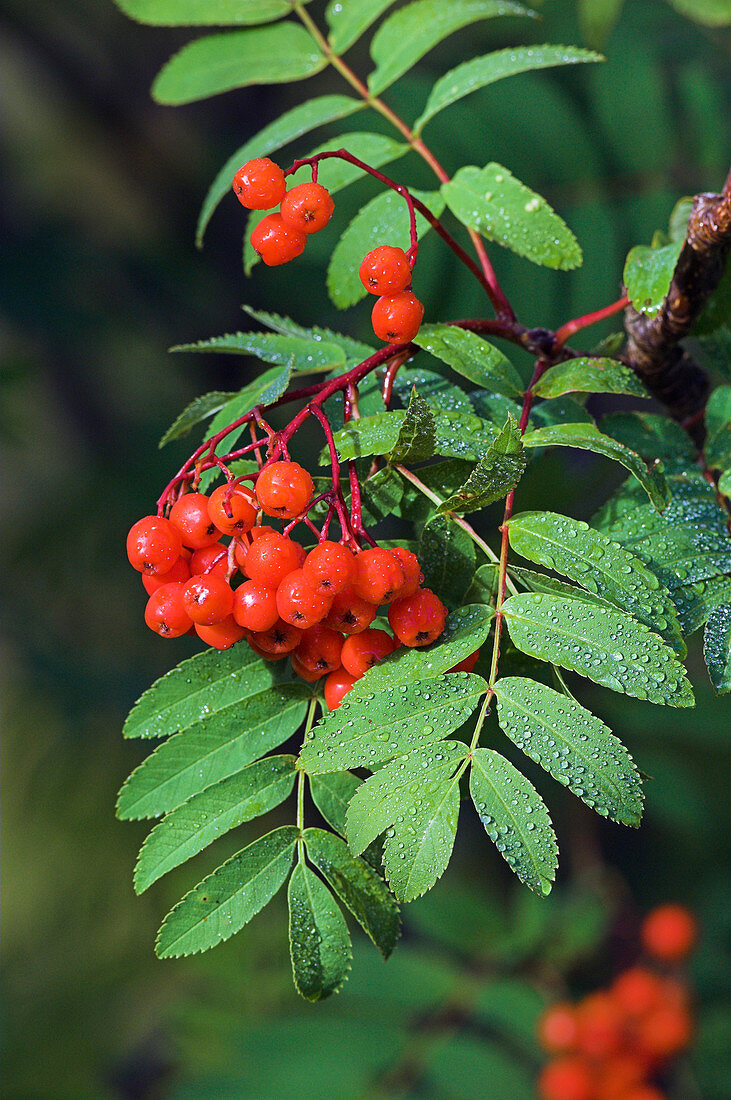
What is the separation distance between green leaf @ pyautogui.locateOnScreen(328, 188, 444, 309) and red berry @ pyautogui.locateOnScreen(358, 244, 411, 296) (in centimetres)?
23

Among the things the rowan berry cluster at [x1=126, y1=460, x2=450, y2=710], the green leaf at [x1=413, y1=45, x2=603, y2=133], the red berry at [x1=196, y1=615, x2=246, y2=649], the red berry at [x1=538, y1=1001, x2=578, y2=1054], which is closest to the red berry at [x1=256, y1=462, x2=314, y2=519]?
the rowan berry cluster at [x1=126, y1=460, x2=450, y2=710]

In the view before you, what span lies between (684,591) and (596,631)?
128mm

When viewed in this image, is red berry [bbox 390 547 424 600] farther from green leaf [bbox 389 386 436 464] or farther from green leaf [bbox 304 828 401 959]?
green leaf [bbox 304 828 401 959]

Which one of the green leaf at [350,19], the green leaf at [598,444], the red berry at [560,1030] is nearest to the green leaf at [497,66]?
the green leaf at [350,19]

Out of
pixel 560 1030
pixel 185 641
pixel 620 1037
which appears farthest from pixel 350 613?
pixel 185 641

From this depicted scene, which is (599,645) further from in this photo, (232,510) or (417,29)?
(417,29)

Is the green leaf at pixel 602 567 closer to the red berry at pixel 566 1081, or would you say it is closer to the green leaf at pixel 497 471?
the green leaf at pixel 497 471

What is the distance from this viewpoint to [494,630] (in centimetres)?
69

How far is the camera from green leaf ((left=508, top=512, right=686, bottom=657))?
0.64 metres

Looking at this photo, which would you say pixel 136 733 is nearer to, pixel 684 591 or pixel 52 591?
pixel 684 591

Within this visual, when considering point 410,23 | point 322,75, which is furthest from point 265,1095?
point 322,75

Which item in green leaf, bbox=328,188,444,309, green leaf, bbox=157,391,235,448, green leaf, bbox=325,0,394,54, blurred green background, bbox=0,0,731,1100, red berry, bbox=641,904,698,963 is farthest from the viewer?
red berry, bbox=641,904,698,963

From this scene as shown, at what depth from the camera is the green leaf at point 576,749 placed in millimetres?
584

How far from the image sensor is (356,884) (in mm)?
713
